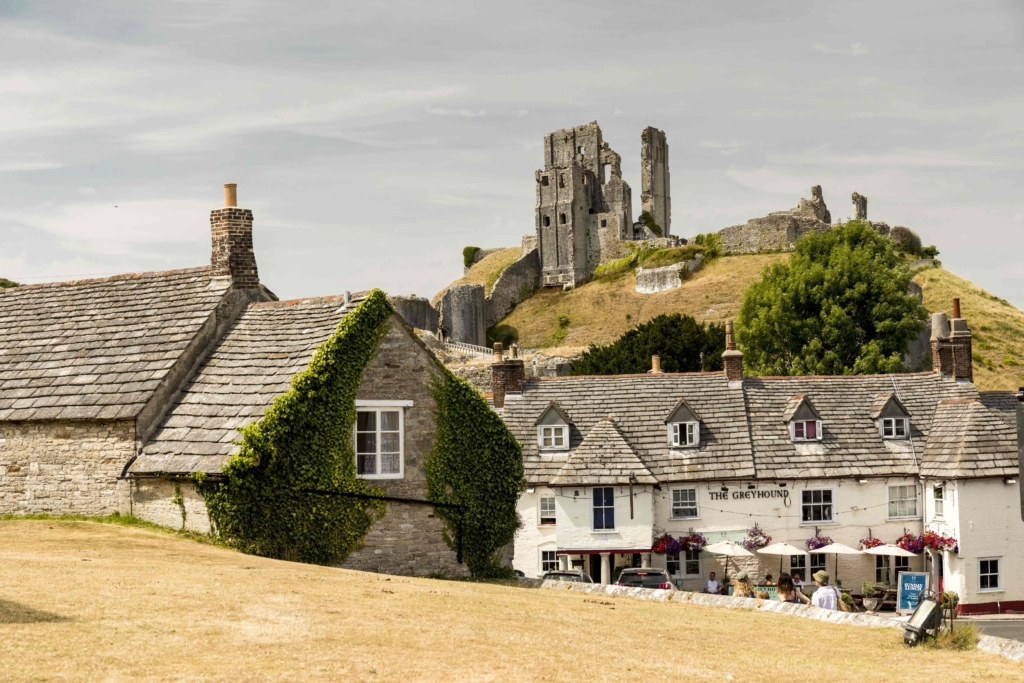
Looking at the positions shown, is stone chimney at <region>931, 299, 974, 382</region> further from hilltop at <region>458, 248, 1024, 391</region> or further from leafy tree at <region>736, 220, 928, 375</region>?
hilltop at <region>458, 248, 1024, 391</region>

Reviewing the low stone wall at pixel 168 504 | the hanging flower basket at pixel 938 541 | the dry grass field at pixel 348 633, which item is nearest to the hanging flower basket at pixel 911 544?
the hanging flower basket at pixel 938 541

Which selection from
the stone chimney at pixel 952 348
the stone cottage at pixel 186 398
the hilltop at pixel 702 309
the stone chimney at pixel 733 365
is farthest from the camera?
the hilltop at pixel 702 309

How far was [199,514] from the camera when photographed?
67.1 feet

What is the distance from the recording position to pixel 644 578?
2881cm

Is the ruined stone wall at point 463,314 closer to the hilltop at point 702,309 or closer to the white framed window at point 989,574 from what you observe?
the hilltop at point 702,309

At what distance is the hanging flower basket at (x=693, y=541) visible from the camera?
37.8 metres

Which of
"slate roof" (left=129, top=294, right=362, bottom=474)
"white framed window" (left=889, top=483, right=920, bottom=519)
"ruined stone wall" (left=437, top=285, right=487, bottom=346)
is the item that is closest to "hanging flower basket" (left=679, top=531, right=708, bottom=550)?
"white framed window" (left=889, top=483, right=920, bottom=519)

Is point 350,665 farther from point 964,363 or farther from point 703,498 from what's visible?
point 964,363

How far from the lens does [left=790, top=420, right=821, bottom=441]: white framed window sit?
39.6 metres

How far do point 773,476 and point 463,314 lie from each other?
58157mm

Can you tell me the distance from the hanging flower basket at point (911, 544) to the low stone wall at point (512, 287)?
65154 mm

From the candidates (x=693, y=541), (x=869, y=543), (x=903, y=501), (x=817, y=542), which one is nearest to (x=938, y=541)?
(x=903, y=501)

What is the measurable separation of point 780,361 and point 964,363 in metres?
22.0

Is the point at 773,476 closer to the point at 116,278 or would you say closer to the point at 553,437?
the point at 553,437
